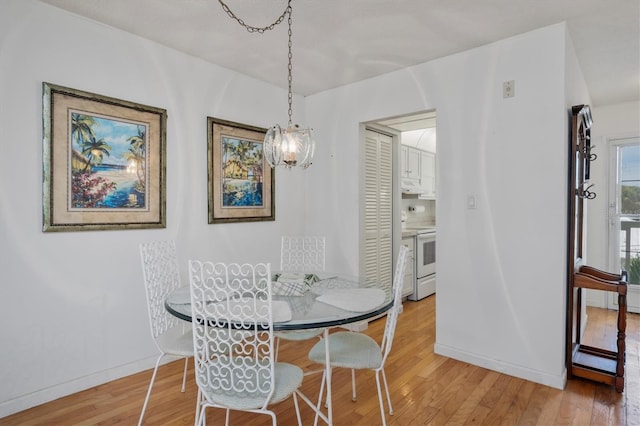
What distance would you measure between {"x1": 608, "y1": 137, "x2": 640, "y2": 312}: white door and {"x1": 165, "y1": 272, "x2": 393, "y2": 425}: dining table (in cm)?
364

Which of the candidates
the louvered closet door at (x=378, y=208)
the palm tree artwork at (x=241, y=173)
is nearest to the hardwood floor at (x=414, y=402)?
the louvered closet door at (x=378, y=208)

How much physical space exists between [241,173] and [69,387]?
2019 mm

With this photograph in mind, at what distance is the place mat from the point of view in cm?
180

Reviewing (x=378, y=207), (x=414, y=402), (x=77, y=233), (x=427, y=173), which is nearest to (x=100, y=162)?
(x=77, y=233)

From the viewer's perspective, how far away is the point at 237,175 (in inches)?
134

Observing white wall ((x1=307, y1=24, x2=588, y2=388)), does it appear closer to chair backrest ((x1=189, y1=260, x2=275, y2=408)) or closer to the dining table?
the dining table

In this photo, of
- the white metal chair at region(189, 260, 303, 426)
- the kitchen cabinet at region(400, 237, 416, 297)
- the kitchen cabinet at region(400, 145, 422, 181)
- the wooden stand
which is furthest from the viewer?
the kitchen cabinet at region(400, 145, 422, 181)

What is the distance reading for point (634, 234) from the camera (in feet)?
13.8

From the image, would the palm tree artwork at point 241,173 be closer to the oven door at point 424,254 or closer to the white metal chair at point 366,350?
the white metal chair at point 366,350

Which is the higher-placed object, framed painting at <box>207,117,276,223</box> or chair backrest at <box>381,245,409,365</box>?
framed painting at <box>207,117,276,223</box>

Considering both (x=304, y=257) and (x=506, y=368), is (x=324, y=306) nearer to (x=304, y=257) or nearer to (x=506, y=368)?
(x=304, y=257)

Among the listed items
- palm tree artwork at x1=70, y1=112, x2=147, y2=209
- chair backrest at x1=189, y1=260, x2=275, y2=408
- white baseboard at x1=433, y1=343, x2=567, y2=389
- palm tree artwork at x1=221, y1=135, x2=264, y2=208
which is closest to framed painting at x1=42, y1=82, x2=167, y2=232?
palm tree artwork at x1=70, y1=112, x2=147, y2=209

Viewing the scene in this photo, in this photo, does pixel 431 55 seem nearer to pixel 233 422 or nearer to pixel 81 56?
pixel 81 56

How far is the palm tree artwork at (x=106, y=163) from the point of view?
241cm
